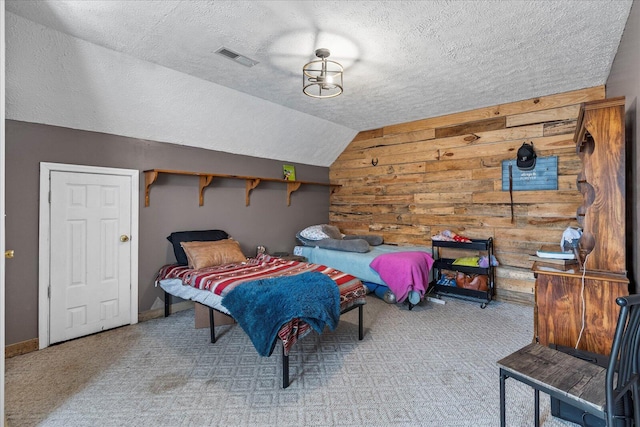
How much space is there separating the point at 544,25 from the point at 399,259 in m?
2.51

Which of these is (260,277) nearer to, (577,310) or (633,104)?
(577,310)

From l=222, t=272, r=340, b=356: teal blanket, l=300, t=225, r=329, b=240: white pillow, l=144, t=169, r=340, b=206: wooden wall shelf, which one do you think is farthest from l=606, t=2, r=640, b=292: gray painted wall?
l=144, t=169, r=340, b=206: wooden wall shelf

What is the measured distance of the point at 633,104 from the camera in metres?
2.15

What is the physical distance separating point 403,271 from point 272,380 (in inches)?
77.9

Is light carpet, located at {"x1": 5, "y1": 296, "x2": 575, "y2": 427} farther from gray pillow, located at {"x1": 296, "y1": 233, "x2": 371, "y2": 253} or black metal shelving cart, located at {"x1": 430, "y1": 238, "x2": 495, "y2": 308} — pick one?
gray pillow, located at {"x1": 296, "y1": 233, "x2": 371, "y2": 253}

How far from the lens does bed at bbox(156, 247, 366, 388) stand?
2229mm

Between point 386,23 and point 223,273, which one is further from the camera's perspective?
point 223,273

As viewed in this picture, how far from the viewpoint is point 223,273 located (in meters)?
3.09

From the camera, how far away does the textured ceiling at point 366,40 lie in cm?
211

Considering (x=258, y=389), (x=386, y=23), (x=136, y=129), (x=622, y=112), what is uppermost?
(x=386, y=23)

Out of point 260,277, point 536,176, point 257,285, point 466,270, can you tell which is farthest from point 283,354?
point 536,176

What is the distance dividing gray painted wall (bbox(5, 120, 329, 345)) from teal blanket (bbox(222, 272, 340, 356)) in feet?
5.44

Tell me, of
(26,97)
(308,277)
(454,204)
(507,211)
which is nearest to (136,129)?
(26,97)

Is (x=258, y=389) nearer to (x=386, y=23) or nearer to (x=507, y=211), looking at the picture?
(x=386, y=23)
